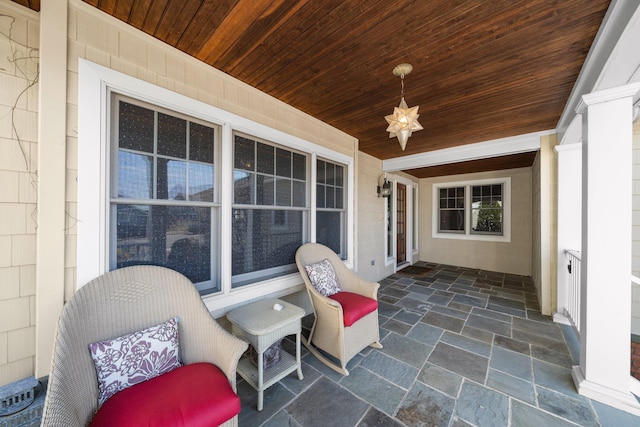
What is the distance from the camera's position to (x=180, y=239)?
6.43 ft

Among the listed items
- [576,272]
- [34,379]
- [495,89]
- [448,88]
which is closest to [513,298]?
[576,272]

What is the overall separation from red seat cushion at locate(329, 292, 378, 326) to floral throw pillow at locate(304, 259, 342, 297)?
0.09 meters

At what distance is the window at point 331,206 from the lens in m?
3.31

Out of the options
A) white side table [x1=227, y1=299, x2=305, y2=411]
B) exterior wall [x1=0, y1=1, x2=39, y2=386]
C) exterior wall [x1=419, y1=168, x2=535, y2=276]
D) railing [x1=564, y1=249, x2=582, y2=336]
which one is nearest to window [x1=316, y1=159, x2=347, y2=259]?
white side table [x1=227, y1=299, x2=305, y2=411]

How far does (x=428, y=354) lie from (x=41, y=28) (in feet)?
12.7

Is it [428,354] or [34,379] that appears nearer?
[34,379]

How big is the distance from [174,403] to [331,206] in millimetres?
2758

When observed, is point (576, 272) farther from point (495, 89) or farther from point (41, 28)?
point (41, 28)

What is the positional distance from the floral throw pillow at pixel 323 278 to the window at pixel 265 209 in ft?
1.32

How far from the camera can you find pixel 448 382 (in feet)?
6.42

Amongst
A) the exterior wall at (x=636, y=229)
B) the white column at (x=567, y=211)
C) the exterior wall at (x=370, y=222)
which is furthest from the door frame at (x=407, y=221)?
the exterior wall at (x=636, y=229)

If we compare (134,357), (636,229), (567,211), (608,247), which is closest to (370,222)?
(567,211)

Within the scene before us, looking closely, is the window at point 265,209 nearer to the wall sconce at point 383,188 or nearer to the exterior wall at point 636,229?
the wall sconce at point 383,188

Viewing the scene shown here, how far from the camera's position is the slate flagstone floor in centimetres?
161
